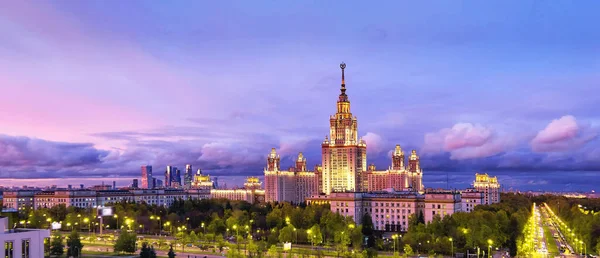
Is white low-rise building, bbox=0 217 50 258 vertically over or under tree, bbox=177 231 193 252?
over

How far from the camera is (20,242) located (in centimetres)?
4688

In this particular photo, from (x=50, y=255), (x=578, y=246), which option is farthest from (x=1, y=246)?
(x=578, y=246)

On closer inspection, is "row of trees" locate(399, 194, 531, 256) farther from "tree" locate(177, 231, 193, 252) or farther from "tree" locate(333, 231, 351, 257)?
"tree" locate(177, 231, 193, 252)

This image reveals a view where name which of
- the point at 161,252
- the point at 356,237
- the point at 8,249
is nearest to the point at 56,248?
the point at 161,252

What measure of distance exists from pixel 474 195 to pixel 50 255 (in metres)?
113

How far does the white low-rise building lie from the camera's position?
4600cm

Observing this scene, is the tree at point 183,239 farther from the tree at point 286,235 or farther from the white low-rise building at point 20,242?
the white low-rise building at point 20,242

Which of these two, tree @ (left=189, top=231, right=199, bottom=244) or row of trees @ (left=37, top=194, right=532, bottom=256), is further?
tree @ (left=189, top=231, right=199, bottom=244)

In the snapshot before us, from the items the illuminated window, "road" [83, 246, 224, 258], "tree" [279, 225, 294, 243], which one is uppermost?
the illuminated window

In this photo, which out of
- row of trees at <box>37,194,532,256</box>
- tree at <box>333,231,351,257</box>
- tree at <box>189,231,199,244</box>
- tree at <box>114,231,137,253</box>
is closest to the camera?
tree at <box>114,231,137,253</box>

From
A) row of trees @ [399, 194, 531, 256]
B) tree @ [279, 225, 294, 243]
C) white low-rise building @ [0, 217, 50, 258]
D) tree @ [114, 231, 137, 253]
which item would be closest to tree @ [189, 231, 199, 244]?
tree @ [279, 225, 294, 243]

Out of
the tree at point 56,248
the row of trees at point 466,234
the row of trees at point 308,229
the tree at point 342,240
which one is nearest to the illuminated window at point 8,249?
the row of trees at point 308,229

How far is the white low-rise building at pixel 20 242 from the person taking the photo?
151 feet

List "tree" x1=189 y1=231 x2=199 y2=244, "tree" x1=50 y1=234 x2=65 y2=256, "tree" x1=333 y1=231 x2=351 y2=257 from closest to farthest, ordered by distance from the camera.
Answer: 1. "tree" x1=50 y1=234 x2=65 y2=256
2. "tree" x1=333 y1=231 x2=351 y2=257
3. "tree" x1=189 y1=231 x2=199 y2=244
